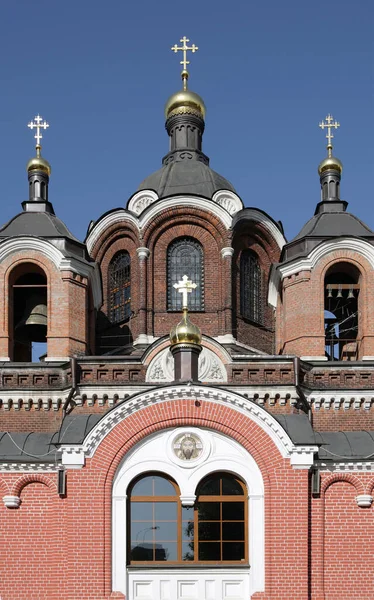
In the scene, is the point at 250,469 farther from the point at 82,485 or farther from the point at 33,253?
the point at 33,253

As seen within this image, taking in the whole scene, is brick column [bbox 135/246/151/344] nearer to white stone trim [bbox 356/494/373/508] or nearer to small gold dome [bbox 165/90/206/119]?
small gold dome [bbox 165/90/206/119]

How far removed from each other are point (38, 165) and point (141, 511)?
9939 millimetres

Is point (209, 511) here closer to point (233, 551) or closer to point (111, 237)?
point (233, 551)

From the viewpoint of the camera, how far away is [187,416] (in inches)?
890

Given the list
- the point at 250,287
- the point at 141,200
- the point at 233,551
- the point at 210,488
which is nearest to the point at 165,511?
the point at 210,488

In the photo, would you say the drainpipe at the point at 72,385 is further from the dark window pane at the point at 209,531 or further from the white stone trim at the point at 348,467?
the white stone trim at the point at 348,467

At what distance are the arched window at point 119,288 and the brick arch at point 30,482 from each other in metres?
6.59

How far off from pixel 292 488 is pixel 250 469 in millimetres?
845

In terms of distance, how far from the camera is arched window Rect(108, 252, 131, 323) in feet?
95.2

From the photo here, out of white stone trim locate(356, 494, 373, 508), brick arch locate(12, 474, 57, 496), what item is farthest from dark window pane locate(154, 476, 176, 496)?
white stone trim locate(356, 494, 373, 508)

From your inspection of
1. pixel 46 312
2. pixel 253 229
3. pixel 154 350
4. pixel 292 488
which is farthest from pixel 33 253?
pixel 292 488

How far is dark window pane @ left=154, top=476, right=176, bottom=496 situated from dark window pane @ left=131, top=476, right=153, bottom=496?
0.30 ft

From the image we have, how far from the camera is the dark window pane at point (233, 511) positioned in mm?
22453

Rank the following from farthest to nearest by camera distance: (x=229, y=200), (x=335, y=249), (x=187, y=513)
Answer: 1. (x=229, y=200)
2. (x=335, y=249)
3. (x=187, y=513)
